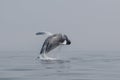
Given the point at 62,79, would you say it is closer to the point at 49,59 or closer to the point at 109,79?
the point at 109,79

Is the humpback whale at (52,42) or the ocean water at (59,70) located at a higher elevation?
the humpback whale at (52,42)

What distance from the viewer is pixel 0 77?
27688 millimetres

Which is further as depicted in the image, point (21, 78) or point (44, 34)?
point (44, 34)

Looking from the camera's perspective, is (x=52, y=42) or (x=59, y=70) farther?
(x=52, y=42)

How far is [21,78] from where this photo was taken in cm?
2750

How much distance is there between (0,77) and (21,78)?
1430 millimetres

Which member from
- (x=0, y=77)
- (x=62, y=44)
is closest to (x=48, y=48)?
(x=62, y=44)

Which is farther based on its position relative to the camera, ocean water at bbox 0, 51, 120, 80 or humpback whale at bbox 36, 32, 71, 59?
humpback whale at bbox 36, 32, 71, 59

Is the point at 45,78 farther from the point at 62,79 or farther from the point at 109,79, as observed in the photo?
the point at 109,79

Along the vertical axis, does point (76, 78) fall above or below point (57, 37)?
below

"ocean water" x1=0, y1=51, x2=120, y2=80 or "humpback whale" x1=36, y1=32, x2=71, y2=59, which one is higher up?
"humpback whale" x1=36, y1=32, x2=71, y2=59

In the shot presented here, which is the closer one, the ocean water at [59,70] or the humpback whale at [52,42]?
the ocean water at [59,70]

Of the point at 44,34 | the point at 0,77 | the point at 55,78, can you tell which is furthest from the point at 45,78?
the point at 44,34

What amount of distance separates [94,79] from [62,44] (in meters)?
24.6
